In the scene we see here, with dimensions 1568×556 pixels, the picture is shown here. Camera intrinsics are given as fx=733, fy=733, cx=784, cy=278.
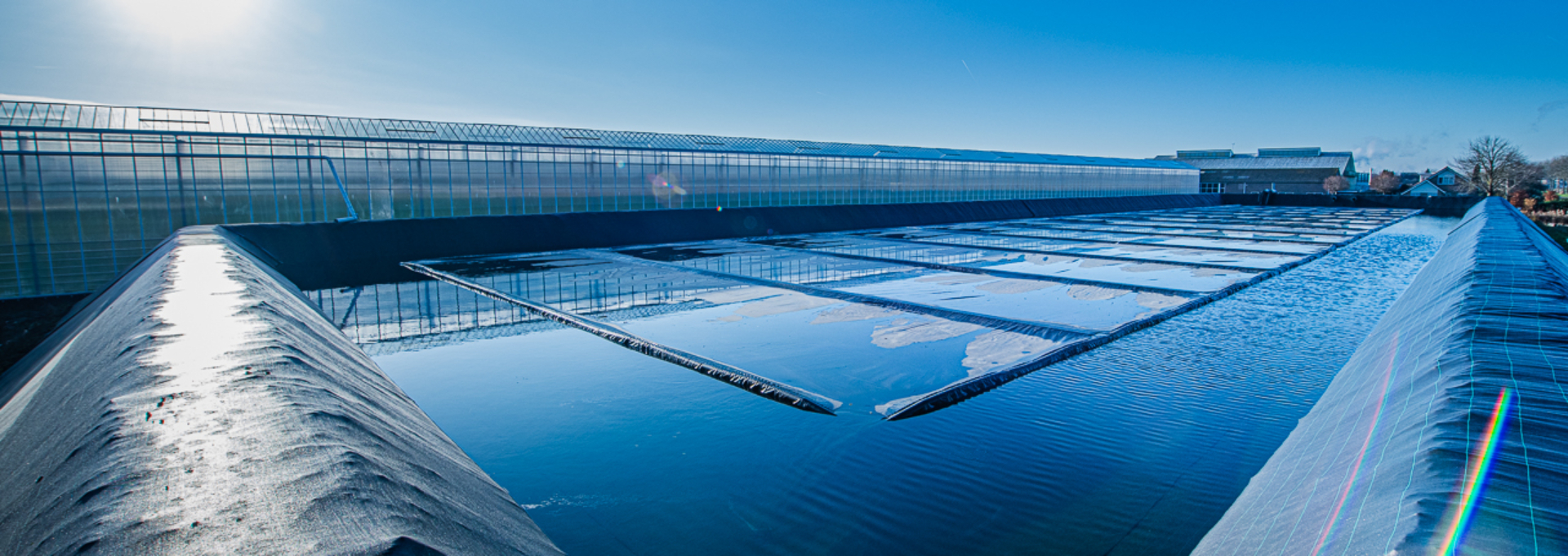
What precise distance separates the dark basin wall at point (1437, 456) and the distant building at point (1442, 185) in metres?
80.7

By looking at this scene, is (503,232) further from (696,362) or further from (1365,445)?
(1365,445)

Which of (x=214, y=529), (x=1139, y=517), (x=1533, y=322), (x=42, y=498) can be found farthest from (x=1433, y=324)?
(x=42, y=498)

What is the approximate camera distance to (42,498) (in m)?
2.68

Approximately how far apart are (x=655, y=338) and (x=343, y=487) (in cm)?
661

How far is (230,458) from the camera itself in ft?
9.35

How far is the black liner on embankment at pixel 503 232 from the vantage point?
16.0 metres

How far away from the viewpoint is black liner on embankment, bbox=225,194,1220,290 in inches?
632

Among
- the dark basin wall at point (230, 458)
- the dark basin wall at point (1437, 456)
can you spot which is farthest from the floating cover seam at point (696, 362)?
the dark basin wall at point (1437, 456)

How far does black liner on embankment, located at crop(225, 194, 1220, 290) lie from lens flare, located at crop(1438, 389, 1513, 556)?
1551 centimetres

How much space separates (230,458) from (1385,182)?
104127 mm

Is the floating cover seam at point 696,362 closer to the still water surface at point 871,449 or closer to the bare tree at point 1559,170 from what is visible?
the still water surface at point 871,449

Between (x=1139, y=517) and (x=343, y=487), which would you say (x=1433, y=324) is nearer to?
(x=1139, y=517)

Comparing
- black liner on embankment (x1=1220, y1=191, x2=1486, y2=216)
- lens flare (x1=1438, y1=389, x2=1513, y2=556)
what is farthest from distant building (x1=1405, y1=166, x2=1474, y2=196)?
lens flare (x1=1438, y1=389, x2=1513, y2=556)

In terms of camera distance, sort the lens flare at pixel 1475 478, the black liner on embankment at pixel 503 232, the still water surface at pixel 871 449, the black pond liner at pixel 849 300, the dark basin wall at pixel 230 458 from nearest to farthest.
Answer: the lens flare at pixel 1475 478 → the dark basin wall at pixel 230 458 → the still water surface at pixel 871 449 → the black pond liner at pixel 849 300 → the black liner on embankment at pixel 503 232
